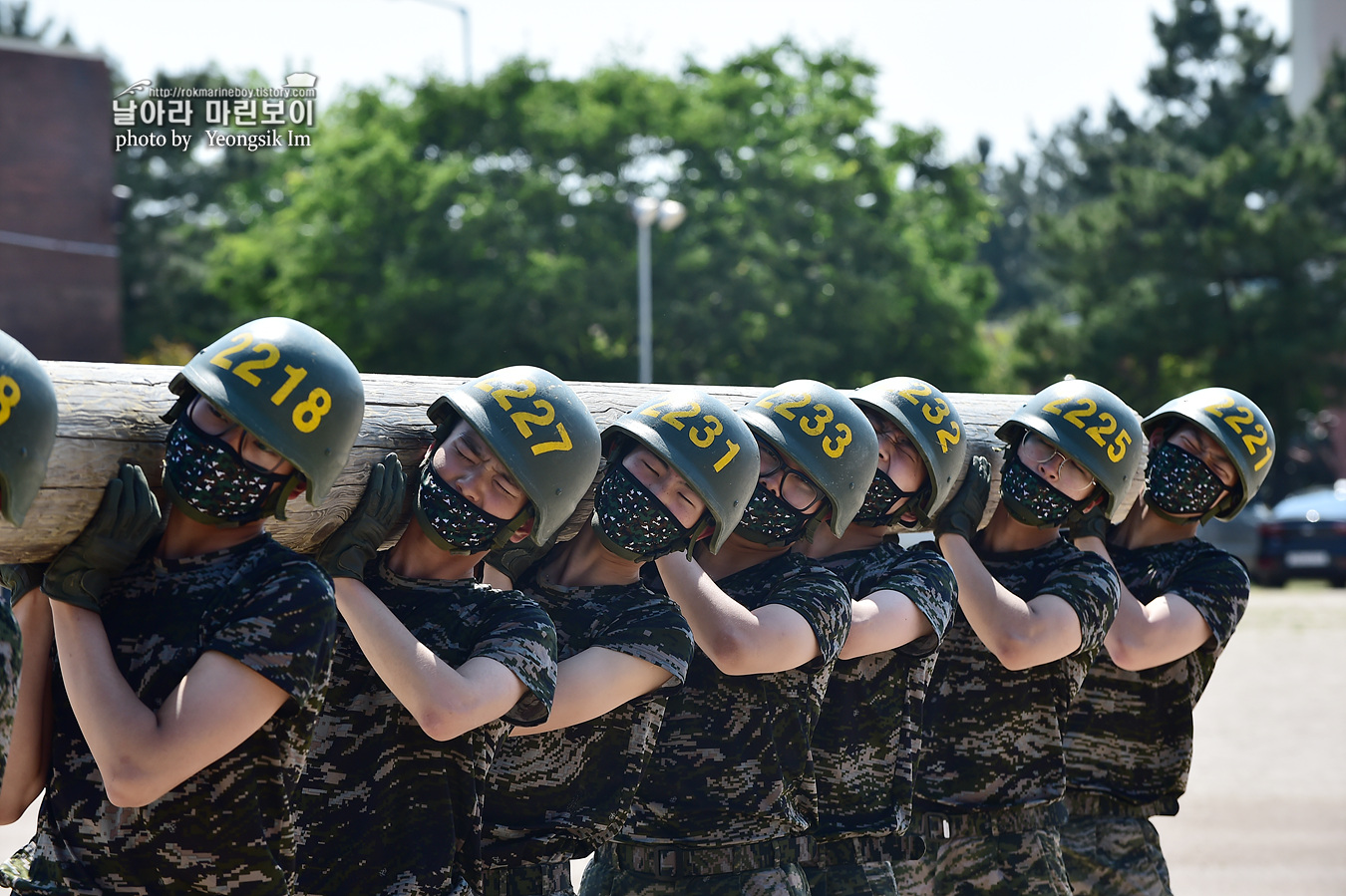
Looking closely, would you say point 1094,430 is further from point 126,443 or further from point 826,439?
point 126,443

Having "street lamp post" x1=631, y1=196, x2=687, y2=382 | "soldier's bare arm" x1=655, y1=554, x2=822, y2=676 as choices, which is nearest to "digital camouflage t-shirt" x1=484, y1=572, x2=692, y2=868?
"soldier's bare arm" x1=655, y1=554, x2=822, y2=676

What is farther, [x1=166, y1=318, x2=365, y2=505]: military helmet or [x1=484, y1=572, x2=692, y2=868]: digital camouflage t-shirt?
[x1=484, y1=572, x2=692, y2=868]: digital camouflage t-shirt

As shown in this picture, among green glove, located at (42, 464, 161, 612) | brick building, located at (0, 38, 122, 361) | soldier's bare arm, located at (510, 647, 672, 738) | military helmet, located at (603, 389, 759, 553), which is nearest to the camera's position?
green glove, located at (42, 464, 161, 612)

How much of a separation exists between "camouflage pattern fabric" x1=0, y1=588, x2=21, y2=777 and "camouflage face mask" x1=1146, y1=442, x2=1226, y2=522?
13.1 feet

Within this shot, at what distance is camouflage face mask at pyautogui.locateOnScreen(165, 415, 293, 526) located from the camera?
2725mm

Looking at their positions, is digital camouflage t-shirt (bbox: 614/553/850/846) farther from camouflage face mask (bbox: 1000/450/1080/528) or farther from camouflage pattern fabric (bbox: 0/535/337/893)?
camouflage pattern fabric (bbox: 0/535/337/893)

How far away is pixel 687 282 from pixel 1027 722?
861 inches

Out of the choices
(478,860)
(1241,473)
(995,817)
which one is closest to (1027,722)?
(995,817)

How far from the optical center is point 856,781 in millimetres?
4215

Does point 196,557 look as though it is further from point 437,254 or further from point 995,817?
point 437,254

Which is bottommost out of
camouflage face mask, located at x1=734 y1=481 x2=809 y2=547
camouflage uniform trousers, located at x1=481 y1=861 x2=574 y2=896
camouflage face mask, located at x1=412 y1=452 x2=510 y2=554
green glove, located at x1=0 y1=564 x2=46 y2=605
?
camouflage uniform trousers, located at x1=481 y1=861 x2=574 y2=896

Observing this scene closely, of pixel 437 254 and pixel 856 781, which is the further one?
pixel 437 254

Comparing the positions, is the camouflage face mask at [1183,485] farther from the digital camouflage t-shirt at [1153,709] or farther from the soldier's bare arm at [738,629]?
the soldier's bare arm at [738,629]

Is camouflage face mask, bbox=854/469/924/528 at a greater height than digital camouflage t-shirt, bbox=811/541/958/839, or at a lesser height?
greater
